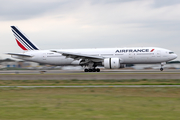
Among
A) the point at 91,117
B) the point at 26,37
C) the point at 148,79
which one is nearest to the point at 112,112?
the point at 91,117

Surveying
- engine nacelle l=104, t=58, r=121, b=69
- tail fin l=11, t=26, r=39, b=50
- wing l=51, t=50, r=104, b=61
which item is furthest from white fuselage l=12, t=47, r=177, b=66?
tail fin l=11, t=26, r=39, b=50

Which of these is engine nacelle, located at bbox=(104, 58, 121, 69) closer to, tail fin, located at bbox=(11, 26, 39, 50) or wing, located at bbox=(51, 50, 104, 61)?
wing, located at bbox=(51, 50, 104, 61)

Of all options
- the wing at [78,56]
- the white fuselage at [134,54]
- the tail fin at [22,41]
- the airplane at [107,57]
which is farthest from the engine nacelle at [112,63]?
the tail fin at [22,41]

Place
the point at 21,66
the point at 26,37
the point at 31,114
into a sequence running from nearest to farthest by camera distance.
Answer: the point at 31,114 → the point at 26,37 → the point at 21,66

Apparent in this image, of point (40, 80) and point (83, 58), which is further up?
point (83, 58)

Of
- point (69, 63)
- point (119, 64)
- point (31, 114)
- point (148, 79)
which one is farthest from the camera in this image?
point (69, 63)

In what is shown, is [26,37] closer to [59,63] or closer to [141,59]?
[59,63]

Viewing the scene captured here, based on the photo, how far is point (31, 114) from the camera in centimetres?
834

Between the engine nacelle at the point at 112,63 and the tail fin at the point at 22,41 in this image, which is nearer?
the engine nacelle at the point at 112,63

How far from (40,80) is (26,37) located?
18440 mm

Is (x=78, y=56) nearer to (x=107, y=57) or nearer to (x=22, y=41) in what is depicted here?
(x=107, y=57)

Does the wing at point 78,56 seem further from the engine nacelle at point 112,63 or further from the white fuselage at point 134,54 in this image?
the engine nacelle at point 112,63

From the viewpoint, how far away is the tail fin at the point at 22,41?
39.3 meters

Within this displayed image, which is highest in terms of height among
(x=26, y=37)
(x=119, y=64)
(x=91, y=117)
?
(x=26, y=37)
